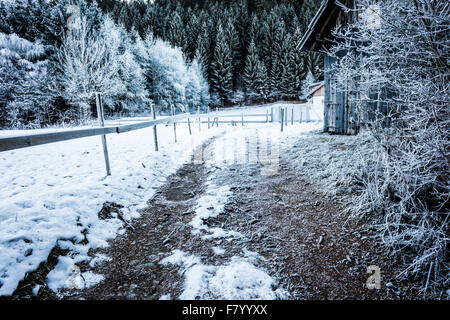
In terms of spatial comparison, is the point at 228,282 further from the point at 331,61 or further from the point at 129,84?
the point at 129,84

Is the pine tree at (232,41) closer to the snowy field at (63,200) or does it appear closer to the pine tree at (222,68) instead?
the pine tree at (222,68)

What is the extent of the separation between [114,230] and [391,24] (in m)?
4.63

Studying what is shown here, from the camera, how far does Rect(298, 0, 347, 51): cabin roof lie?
26.8ft

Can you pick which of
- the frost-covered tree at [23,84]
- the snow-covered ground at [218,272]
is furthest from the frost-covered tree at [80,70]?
the snow-covered ground at [218,272]

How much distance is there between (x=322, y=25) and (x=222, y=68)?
4627 cm

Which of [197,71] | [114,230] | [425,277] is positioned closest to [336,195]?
[425,277]

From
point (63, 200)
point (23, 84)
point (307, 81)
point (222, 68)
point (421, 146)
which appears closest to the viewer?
point (421, 146)

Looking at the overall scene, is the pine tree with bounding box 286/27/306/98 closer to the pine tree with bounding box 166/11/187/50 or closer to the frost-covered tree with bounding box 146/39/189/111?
the pine tree with bounding box 166/11/187/50

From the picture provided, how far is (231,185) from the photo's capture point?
495 cm

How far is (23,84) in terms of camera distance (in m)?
17.0

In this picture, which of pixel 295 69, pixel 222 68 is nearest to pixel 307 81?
pixel 295 69

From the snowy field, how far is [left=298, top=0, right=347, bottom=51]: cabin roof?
735 cm

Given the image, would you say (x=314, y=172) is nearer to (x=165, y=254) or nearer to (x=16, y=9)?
(x=165, y=254)

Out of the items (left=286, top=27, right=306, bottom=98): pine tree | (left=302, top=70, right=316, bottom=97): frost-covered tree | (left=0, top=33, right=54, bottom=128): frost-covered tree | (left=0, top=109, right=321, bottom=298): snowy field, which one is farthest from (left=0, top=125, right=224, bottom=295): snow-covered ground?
(left=286, top=27, right=306, bottom=98): pine tree
